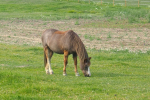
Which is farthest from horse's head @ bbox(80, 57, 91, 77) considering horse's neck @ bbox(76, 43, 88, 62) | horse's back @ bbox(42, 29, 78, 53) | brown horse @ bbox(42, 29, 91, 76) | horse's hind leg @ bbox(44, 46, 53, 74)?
horse's hind leg @ bbox(44, 46, 53, 74)

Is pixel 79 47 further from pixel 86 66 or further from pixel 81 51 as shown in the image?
pixel 86 66

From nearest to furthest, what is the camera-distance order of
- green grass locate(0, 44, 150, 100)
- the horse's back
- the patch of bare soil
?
green grass locate(0, 44, 150, 100) < the horse's back < the patch of bare soil

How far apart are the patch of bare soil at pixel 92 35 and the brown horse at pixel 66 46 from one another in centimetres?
777

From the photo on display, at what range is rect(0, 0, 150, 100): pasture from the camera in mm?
10234

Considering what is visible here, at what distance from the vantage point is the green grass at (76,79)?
32.8 feet

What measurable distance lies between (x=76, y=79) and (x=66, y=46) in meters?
1.50

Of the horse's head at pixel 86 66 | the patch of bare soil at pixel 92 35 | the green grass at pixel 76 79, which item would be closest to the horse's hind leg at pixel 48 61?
the green grass at pixel 76 79

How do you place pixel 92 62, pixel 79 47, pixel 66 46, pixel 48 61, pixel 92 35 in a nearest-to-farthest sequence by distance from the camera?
pixel 79 47 < pixel 66 46 < pixel 48 61 < pixel 92 62 < pixel 92 35

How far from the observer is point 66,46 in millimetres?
13383

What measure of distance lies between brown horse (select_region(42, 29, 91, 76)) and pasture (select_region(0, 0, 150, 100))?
463mm

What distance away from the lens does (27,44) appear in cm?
2281

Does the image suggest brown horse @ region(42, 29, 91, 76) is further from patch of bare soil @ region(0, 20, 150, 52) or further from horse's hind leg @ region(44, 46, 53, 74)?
patch of bare soil @ region(0, 20, 150, 52)

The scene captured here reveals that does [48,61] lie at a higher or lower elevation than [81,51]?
lower

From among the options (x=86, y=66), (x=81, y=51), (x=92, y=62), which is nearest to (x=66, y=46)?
(x=81, y=51)
